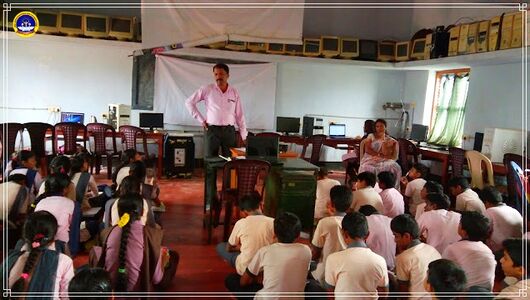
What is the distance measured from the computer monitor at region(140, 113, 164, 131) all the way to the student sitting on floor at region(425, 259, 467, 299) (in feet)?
19.4

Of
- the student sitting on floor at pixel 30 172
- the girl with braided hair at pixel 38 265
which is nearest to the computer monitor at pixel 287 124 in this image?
the student sitting on floor at pixel 30 172

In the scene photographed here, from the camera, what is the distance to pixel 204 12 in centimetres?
524

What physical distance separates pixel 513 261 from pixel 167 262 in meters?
2.00

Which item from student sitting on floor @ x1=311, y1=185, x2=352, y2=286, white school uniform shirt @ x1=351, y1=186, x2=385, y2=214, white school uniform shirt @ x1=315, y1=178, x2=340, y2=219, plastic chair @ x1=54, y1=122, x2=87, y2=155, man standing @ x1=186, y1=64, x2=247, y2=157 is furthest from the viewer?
plastic chair @ x1=54, y1=122, x2=87, y2=155

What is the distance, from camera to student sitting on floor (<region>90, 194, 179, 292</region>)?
85.7 inches

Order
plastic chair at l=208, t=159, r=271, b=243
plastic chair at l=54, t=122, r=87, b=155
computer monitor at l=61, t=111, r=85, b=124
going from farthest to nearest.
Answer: computer monitor at l=61, t=111, r=85, b=124 < plastic chair at l=54, t=122, r=87, b=155 < plastic chair at l=208, t=159, r=271, b=243

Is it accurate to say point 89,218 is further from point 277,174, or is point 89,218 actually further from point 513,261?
point 513,261

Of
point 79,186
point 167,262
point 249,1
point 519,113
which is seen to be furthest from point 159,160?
point 519,113

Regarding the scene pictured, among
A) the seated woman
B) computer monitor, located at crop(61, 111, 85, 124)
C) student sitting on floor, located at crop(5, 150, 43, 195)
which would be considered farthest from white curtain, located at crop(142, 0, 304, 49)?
computer monitor, located at crop(61, 111, 85, 124)

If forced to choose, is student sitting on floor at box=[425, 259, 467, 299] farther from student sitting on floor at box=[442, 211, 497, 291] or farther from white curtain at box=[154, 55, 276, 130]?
white curtain at box=[154, 55, 276, 130]

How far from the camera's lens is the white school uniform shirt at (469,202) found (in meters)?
3.41

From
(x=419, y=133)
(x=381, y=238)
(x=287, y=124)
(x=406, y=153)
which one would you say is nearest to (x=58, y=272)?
(x=381, y=238)

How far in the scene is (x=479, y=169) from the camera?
529 cm

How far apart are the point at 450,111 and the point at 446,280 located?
21.0 ft
